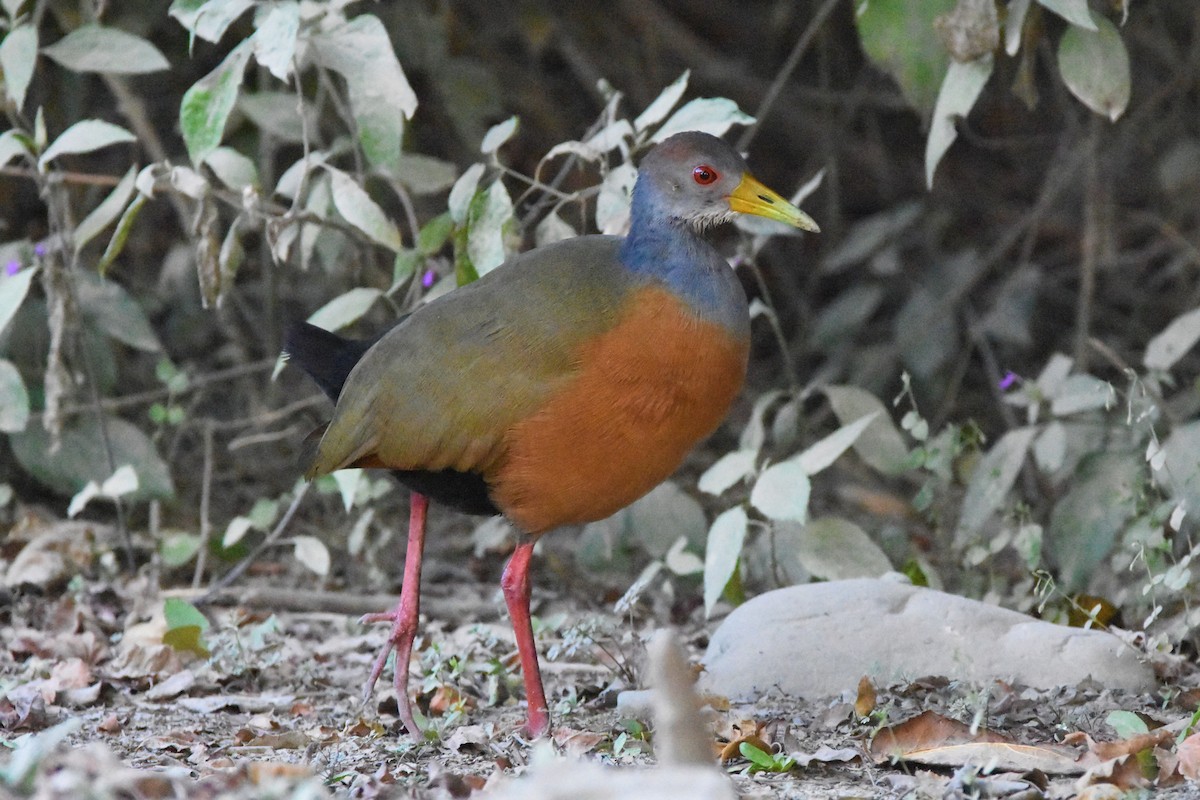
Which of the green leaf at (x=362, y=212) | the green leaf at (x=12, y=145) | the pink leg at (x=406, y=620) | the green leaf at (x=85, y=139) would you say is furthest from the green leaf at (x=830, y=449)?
the green leaf at (x=12, y=145)

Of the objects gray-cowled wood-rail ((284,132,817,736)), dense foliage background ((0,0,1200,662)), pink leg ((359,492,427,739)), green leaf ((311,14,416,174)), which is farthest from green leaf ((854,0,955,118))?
pink leg ((359,492,427,739))

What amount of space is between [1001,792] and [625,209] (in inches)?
83.9

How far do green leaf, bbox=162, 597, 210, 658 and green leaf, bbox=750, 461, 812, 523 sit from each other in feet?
5.22

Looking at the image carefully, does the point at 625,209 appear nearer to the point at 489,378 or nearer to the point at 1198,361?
the point at 489,378

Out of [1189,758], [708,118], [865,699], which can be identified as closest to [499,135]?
[708,118]

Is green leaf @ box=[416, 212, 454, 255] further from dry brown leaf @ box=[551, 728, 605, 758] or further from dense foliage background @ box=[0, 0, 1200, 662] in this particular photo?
dry brown leaf @ box=[551, 728, 605, 758]

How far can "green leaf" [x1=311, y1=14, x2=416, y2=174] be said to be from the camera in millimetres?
4242

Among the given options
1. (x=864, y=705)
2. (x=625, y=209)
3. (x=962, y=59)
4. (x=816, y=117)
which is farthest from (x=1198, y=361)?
(x=864, y=705)

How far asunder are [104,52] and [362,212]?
1046mm

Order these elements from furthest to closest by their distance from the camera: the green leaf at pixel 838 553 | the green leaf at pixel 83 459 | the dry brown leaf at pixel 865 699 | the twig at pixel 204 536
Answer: the green leaf at pixel 83 459 → the twig at pixel 204 536 → the green leaf at pixel 838 553 → the dry brown leaf at pixel 865 699

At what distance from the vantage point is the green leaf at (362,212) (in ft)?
14.3

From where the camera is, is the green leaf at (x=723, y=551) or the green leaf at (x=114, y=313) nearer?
the green leaf at (x=723, y=551)

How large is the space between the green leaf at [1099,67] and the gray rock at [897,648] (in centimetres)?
146

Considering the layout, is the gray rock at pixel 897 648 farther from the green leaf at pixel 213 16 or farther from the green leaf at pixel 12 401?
the green leaf at pixel 12 401
